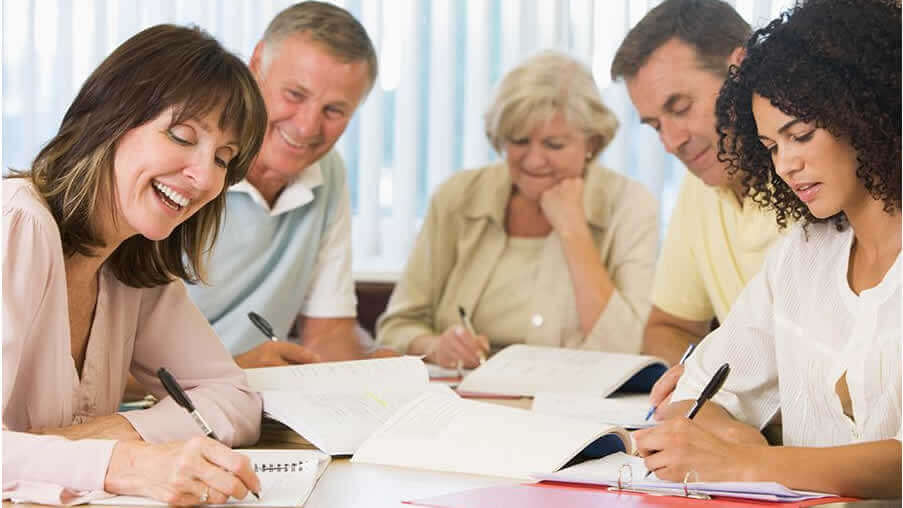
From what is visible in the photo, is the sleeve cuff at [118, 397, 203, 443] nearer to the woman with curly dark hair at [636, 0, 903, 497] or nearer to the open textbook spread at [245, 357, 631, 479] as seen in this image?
the open textbook spread at [245, 357, 631, 479]

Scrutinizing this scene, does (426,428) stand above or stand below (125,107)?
below

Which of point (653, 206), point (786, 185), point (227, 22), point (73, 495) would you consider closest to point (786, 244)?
point (786, 185)

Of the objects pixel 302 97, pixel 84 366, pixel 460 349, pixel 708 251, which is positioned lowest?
pixel 460 349

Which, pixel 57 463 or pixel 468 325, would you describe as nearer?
pixel 57 463

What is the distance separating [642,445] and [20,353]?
64cm

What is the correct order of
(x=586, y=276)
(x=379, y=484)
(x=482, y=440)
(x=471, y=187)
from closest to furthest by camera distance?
(x=379, y=484) < (x=482, y=440) < (x=586, y=276) < (x=471, y=187)

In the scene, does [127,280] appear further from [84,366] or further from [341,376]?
[341,376]

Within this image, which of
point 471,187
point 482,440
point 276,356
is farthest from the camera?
point 471,187

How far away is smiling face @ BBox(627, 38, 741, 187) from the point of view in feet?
7.02

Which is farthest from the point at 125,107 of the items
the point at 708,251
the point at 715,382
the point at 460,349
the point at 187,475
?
the point at 708,251

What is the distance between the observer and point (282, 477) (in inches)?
44.9

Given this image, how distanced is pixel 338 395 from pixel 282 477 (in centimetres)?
36

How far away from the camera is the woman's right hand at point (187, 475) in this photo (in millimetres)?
987

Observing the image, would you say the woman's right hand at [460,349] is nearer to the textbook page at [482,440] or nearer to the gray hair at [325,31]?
the gray hair at [325,31]
